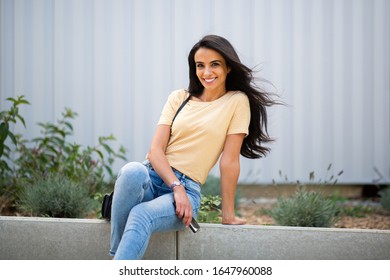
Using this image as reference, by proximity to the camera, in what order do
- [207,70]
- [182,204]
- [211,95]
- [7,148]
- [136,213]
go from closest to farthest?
[136,213], [182,204], [207,70], [211,95], [7,148]

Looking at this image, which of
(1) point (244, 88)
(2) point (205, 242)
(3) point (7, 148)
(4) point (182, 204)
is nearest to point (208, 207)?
(2) point (205, 242)

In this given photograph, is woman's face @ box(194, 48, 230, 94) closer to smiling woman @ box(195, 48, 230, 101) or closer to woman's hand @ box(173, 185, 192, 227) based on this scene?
smiling woman @ box(195, 48, 230, 101)

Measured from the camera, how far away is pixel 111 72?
5406 millimetres

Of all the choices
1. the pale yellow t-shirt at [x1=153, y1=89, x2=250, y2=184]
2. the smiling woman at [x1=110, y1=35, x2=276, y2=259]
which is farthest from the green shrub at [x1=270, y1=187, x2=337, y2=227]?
the pale yellow t-shirt at [x1=153, y1=89, x2=250, y2=184]

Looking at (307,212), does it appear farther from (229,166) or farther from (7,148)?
(7,148)

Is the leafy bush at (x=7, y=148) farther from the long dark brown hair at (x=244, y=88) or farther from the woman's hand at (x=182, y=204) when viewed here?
the woman's hand at (x=182, y=204)

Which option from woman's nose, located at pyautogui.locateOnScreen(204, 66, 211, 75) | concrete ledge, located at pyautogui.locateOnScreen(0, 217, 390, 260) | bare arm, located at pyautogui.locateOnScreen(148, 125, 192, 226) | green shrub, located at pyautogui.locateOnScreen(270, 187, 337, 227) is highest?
woman's nose, located at pyautogui.locateOnScreen(204, 66, 211, 75)

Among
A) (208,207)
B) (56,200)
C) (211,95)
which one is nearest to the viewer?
(211,95)

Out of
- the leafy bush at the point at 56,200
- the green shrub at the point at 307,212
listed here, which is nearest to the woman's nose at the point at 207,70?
the green shrub at the point at 307,212

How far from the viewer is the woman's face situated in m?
2.91

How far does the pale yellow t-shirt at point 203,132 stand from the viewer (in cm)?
287

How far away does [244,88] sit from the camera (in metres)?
3.04

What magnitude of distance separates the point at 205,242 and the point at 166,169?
0.48m

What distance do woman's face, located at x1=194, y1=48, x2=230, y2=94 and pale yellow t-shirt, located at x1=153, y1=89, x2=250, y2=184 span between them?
114 millimetres
